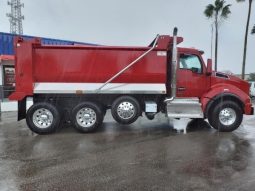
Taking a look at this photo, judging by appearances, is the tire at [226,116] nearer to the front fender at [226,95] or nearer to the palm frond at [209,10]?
the front fender at [226,95]

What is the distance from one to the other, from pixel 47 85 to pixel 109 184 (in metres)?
5.41

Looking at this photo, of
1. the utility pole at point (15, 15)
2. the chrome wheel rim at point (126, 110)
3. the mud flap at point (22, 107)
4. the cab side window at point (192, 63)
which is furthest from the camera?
the utility pole at point (15, 15)

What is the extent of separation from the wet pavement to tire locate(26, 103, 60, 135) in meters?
0.31

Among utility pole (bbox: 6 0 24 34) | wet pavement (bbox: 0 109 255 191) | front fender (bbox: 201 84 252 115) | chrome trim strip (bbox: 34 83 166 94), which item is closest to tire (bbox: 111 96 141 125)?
chrome trim strip (bbox: 34 83 166 94)

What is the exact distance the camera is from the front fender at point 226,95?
9.98m

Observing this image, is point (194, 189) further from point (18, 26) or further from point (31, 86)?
point (18, 26)

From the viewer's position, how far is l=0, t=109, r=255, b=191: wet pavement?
5180 millimetres

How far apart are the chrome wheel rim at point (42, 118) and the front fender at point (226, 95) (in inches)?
188

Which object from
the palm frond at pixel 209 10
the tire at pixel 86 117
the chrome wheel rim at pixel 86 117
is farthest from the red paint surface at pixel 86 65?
the palm frond at pixel 209 10

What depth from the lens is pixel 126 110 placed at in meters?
9.77

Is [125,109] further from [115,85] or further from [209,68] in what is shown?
[209,68]

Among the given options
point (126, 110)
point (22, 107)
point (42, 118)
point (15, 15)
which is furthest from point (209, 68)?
point (15, 15)

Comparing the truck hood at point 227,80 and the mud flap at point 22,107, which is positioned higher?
the truck hood at point 227,80

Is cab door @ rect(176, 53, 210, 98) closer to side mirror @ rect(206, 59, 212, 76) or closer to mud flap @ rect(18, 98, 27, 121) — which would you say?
side mirror @ rect(206, 59, 212, 76)
